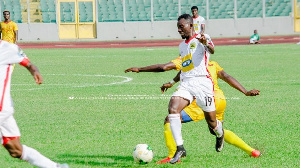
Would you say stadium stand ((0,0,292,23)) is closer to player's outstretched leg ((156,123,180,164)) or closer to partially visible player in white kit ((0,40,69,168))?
player's outstretched leg ((156,123,180,164))

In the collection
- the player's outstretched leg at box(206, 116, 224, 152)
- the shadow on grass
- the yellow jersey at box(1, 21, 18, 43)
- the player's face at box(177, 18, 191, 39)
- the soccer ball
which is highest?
the player's face at box(177, 18, 191, 39)

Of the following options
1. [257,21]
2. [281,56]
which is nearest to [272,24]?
[257,21]

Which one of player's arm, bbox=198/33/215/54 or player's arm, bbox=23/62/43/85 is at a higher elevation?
player's arm, bbox=198/33/215/54

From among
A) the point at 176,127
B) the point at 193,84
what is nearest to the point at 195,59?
the point at 193,84

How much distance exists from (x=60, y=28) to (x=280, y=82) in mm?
32298

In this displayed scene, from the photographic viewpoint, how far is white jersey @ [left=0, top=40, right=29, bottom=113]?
21.7 ft

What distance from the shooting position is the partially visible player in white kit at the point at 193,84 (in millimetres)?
7953

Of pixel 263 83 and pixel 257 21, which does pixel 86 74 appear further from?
pixel 257 21

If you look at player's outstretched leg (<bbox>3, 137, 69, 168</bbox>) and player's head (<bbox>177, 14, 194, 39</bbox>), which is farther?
player's head (<bbox>177, 14, 194, 39</bbox>)

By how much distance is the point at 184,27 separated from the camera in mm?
8227

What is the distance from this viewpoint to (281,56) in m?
29.1

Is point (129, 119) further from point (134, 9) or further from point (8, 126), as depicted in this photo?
point (134, 9)

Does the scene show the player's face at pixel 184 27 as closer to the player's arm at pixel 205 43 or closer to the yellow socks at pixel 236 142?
the player's arm at pixel 205 43

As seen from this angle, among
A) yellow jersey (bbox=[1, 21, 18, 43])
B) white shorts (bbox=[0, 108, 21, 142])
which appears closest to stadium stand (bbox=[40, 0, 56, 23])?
yellow jersey (bbox=[1, 21, 18, 43])
